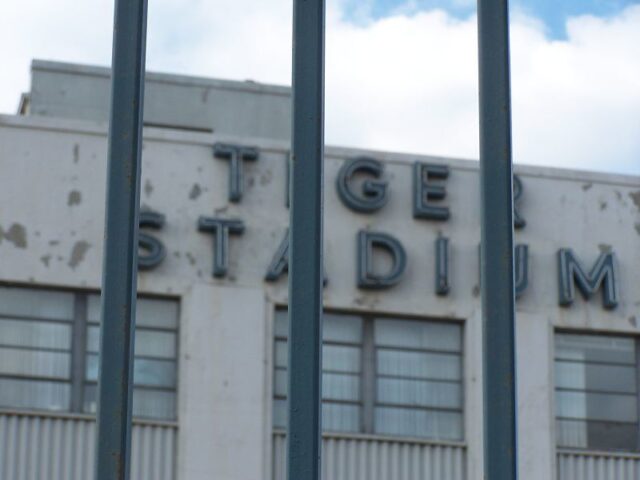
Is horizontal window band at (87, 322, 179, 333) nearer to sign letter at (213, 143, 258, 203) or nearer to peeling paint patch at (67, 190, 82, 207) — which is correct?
peeling paint patch at (67, 190, 82, 207)

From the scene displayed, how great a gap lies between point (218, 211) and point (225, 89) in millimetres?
4302

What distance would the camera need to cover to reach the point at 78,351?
2477 cm

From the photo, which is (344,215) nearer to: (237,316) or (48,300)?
(237,316)

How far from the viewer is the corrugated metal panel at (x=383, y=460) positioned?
25.6 m

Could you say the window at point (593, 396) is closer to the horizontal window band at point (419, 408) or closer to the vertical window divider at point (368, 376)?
the horizontal window band at point (419, 408)

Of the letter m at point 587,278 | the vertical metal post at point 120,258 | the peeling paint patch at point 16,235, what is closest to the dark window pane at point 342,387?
the letter m at point 587,278

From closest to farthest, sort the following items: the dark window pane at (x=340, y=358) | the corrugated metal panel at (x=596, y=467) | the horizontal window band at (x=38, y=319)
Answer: the horizontal window band at (x=38, y=319), the dark window pane at (x=340, y=358), the corrugated metal panel at (x=596, y=467)

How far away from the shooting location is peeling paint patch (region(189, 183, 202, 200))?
25.7 meters

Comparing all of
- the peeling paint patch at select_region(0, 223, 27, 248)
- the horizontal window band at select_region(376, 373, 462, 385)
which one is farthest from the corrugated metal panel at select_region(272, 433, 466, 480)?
the peeling paint patch at select_region(0, 223, 27, 248)

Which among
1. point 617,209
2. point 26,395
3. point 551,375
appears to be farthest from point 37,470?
point 617,209

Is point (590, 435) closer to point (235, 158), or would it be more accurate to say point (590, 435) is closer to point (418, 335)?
point (418, 335)

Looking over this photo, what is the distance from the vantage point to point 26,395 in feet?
81.3

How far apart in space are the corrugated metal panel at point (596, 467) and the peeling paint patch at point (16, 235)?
27.1 ft

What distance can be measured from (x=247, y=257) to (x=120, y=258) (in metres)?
19.1
